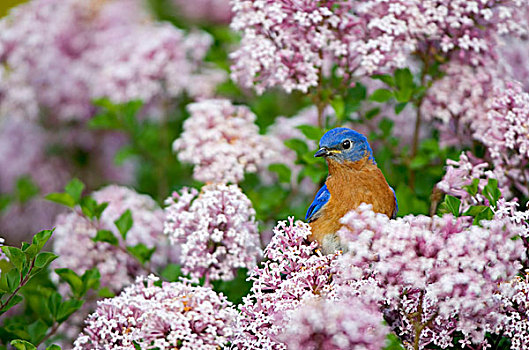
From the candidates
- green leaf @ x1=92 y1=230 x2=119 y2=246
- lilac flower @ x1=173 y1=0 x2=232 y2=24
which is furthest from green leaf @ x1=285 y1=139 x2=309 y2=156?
lilac flower @ x1=173 y1=0 x2=232 y2=24

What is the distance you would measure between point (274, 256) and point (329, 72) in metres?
1.20

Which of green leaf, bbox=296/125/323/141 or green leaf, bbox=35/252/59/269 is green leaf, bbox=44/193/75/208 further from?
green leaf, bbox=296/125/323/141

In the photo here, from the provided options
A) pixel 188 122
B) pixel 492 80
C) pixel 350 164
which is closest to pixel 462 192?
pixel 350 164

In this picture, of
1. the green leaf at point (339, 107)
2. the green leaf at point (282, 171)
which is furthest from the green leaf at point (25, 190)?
the green leaf at point (339, 107)

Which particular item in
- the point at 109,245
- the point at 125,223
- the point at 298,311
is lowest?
the point at 109,245

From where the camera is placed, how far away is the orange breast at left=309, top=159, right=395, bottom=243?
190cm

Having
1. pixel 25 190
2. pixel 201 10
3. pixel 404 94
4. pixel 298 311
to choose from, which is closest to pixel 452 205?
pixel 298 311

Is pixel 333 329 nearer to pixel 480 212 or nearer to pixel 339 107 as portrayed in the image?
pixel 480 212

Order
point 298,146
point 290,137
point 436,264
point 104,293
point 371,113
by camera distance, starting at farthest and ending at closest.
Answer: point 290,137 < point 371,113 < point 298,146 < point 104,293 < point 436,264

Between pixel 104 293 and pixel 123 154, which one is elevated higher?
pixel 104 293

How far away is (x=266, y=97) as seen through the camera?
3420mm

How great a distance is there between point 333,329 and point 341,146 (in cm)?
90

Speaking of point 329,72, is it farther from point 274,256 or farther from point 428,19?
point 274,256

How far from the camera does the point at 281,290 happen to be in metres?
1.44
